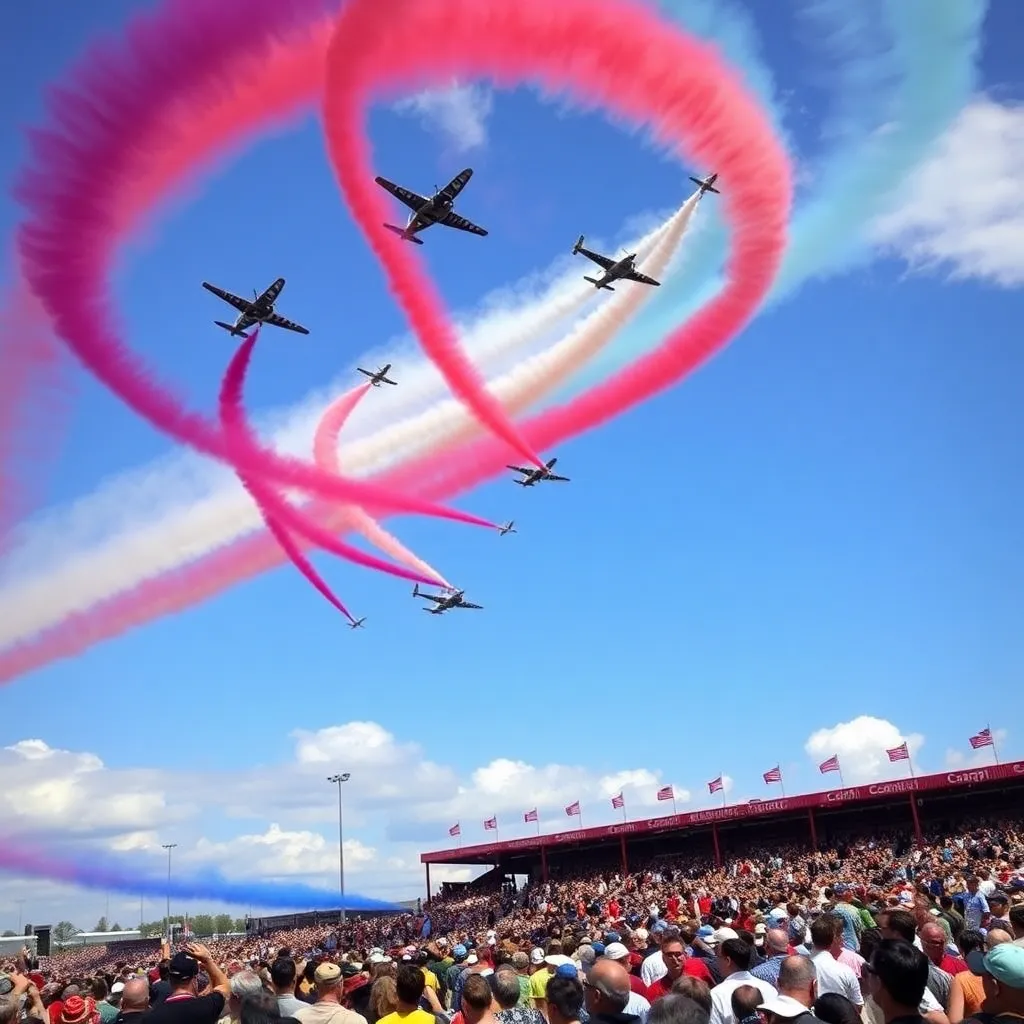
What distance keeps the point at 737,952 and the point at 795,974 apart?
7.50ft

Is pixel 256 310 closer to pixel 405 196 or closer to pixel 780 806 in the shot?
pixel 405 196

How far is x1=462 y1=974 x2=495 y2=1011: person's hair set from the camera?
714 cm

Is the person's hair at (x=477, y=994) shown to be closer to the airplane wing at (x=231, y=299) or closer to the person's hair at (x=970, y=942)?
the person's hair at (x=970, y=942)

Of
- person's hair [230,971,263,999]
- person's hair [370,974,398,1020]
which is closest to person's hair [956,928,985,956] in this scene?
person's hair [370,974,398,1020]

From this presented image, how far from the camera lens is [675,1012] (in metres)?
5.17

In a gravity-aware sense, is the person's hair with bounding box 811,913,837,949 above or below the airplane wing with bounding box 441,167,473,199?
below

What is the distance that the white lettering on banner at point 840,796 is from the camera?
46906 millimetres

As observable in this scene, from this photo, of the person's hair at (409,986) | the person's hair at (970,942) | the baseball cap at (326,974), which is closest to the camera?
the person's hair at (409,986)

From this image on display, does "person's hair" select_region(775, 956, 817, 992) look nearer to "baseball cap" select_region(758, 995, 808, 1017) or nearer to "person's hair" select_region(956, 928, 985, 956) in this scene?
"baseball cap" select_region(758, 995, 808, 1017)

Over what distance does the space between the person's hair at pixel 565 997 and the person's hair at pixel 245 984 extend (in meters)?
2.32

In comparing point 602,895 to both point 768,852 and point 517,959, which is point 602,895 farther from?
point 517,959

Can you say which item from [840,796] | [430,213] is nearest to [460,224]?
[430,213]

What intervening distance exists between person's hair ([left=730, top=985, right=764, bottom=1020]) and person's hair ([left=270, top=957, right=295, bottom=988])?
3.89 meters

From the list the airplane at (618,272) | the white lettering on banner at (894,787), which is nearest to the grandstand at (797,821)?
the white lettering on banner at (894,787)
